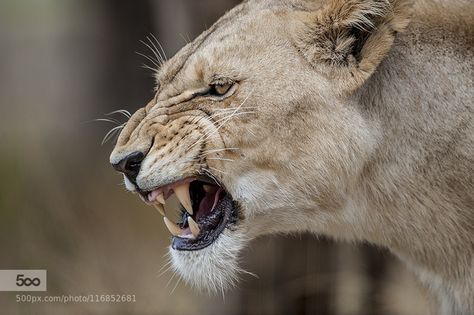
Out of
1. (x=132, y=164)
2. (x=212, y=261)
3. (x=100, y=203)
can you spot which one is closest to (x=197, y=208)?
(x=212, y=261)

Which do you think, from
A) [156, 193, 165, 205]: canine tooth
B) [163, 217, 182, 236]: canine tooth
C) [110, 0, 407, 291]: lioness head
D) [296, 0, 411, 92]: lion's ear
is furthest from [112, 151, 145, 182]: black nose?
[296, 0, 411, 92]: lion's ear

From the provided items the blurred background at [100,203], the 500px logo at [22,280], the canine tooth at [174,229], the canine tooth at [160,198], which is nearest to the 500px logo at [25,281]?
the 500px logo at [22,280]

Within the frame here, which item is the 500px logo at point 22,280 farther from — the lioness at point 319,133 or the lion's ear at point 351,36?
the lion's ear at point 351,36

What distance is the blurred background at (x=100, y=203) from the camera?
596cm

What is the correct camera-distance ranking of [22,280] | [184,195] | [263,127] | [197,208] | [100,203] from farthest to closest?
[100,203]
[22,280]
[197,208]
[184,195]
[263,127]

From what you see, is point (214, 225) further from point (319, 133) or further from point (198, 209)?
point (319, 133)

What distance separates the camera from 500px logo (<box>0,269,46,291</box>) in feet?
18.2

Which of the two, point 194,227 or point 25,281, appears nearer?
point 194,227

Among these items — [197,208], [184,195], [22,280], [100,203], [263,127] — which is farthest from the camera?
[100,203]

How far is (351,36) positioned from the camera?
10.8 ft

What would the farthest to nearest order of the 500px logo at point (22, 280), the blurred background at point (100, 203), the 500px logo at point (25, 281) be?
the blurred background at point (100, 203) → the 500px logo at point (25, 281) → the 500px logo at point (22, 280)

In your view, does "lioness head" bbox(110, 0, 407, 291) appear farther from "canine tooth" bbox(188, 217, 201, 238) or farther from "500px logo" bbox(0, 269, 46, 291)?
"500px logo" bbox(0, 269, 46, 291)

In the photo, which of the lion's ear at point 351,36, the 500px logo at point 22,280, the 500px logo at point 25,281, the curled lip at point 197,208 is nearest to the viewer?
the lion's ear at point 351,36

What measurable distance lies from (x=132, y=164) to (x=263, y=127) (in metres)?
0.47
